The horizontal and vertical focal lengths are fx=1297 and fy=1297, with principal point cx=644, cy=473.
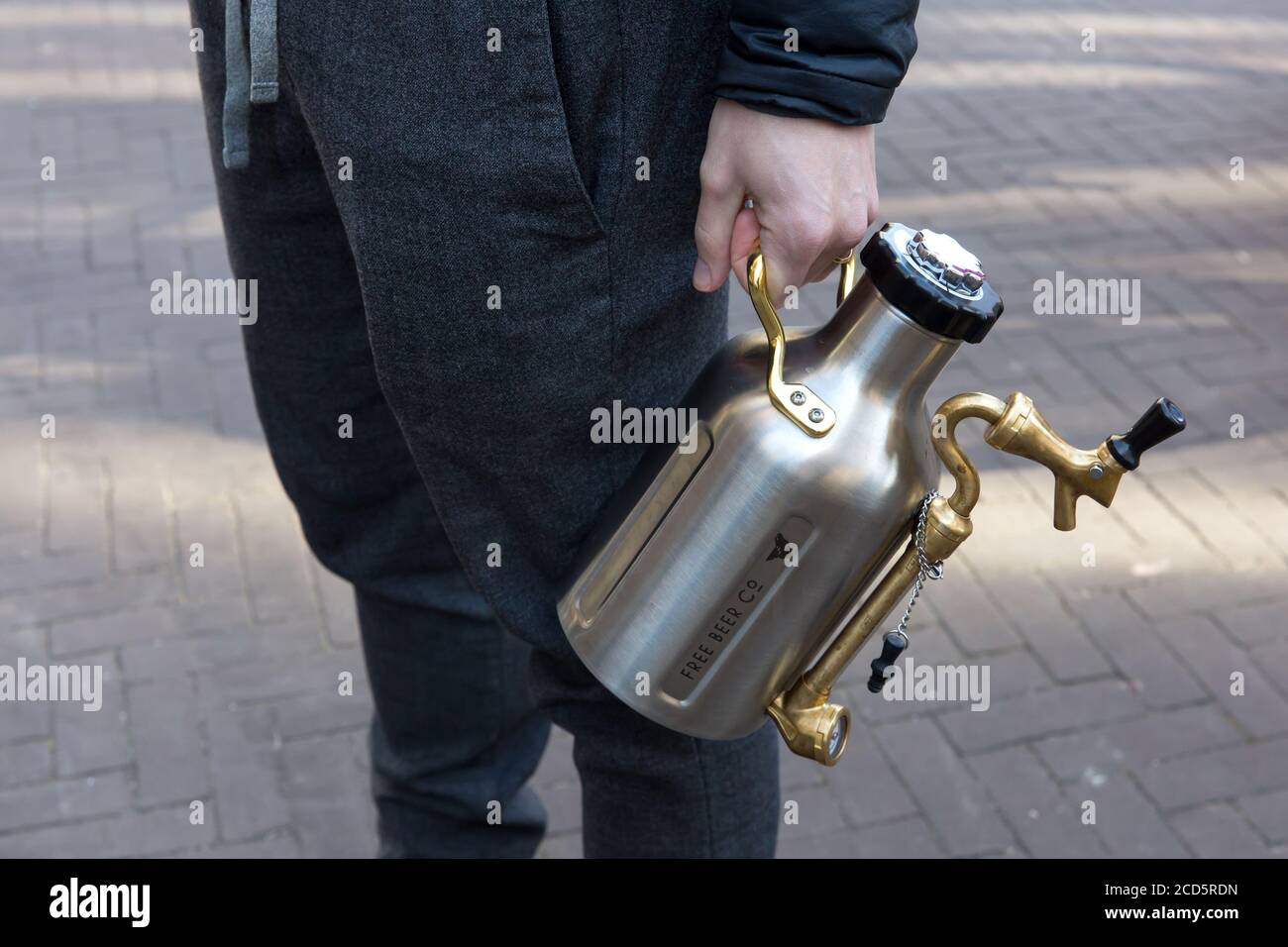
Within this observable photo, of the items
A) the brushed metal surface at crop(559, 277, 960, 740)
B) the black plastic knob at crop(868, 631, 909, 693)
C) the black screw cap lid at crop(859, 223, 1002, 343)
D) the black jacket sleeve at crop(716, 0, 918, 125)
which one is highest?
the black jacket sleeve at crop(716, 0, 918, 125)

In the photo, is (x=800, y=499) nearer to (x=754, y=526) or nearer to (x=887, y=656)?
(x=754, y=526)

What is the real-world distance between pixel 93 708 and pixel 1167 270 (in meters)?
3.01

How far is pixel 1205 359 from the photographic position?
10.9 ft

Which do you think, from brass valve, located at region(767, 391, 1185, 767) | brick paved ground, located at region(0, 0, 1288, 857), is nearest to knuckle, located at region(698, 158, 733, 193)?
brass valve, located at region(767, 391, 1185, 767)

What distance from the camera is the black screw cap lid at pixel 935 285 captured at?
1.15 meters

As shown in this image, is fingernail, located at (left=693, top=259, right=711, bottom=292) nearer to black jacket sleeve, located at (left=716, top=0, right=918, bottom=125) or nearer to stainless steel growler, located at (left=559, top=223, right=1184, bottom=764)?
stainless steel growler, located at (left=559, top=223, right=1184, bottom=764)

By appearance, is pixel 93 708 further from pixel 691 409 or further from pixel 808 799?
pixel 691 409

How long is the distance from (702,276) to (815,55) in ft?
0.74

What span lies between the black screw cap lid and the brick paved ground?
118 centimetres

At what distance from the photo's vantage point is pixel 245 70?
119 cm

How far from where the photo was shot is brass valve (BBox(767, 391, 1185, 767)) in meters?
1.16

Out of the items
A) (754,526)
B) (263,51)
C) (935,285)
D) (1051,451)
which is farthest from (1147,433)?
(263,51)
